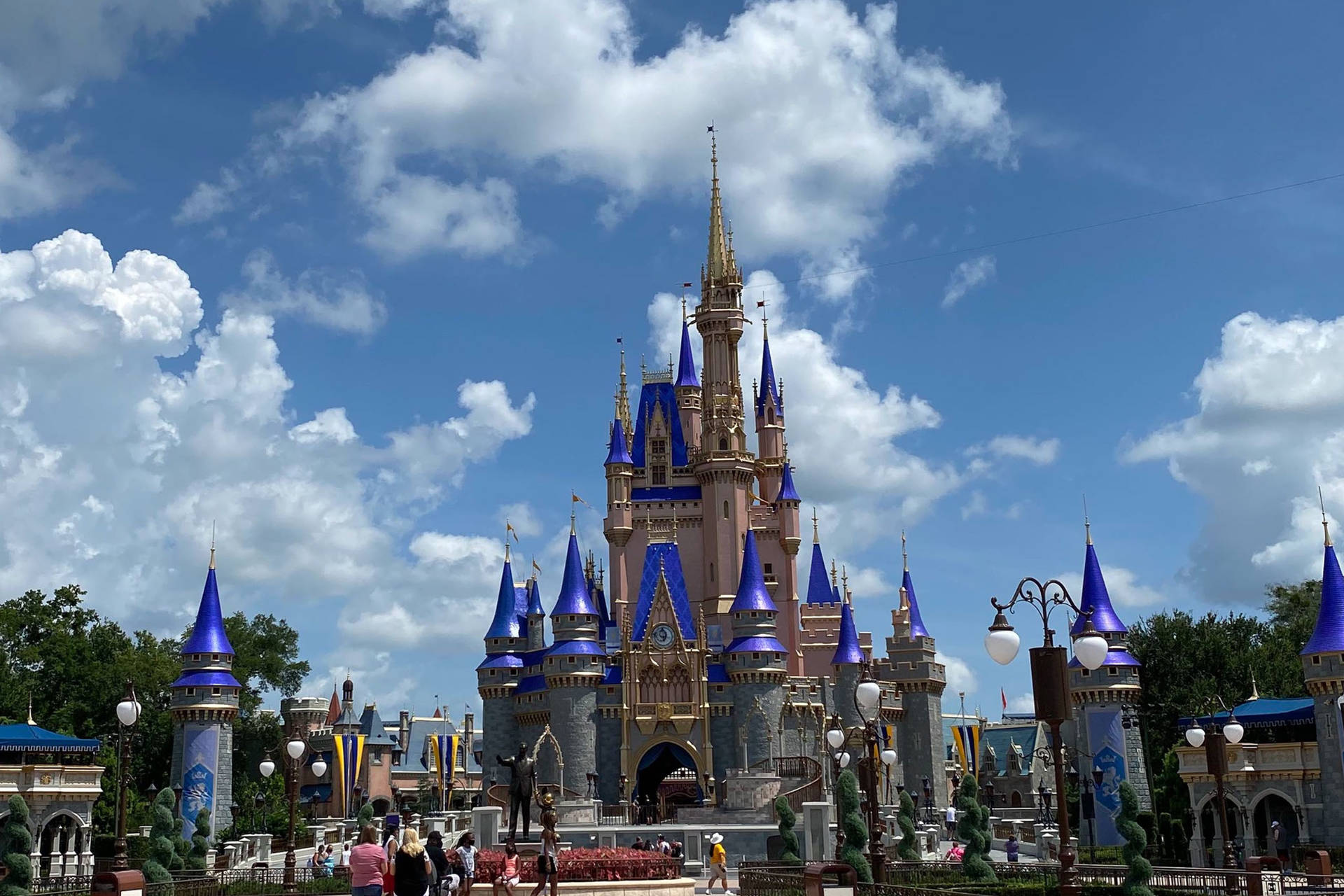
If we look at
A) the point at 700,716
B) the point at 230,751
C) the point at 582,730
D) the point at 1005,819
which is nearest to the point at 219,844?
the point at 230,751

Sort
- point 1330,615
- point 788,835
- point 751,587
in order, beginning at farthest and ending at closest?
point 751,587 < point 1330,615 < point 788,835

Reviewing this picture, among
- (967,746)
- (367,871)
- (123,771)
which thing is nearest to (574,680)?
(123,771)

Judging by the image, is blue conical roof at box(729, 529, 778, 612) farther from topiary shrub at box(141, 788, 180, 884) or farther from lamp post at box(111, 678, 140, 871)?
lamp post at box(111, 678, 140, 871)

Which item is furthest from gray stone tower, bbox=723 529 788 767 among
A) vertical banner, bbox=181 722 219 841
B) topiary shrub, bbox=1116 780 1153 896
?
topiary shrub, bbox=1116 780 1153 896

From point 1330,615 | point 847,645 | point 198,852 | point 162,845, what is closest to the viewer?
point 162,845

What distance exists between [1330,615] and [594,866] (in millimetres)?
26051

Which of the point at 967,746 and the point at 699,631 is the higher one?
the point at 699,631

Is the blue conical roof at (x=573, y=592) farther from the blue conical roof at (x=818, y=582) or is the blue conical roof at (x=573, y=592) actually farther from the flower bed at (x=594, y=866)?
the flower bed at (x=594, y=866)

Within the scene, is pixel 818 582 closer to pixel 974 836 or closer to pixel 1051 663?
pixel 974 836

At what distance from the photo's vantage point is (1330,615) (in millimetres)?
41250

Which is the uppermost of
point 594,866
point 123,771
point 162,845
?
point 123,771

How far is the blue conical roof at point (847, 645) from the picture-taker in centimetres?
6500

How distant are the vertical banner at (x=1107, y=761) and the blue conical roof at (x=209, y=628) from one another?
38437 mm

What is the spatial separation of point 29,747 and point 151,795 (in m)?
20.1
